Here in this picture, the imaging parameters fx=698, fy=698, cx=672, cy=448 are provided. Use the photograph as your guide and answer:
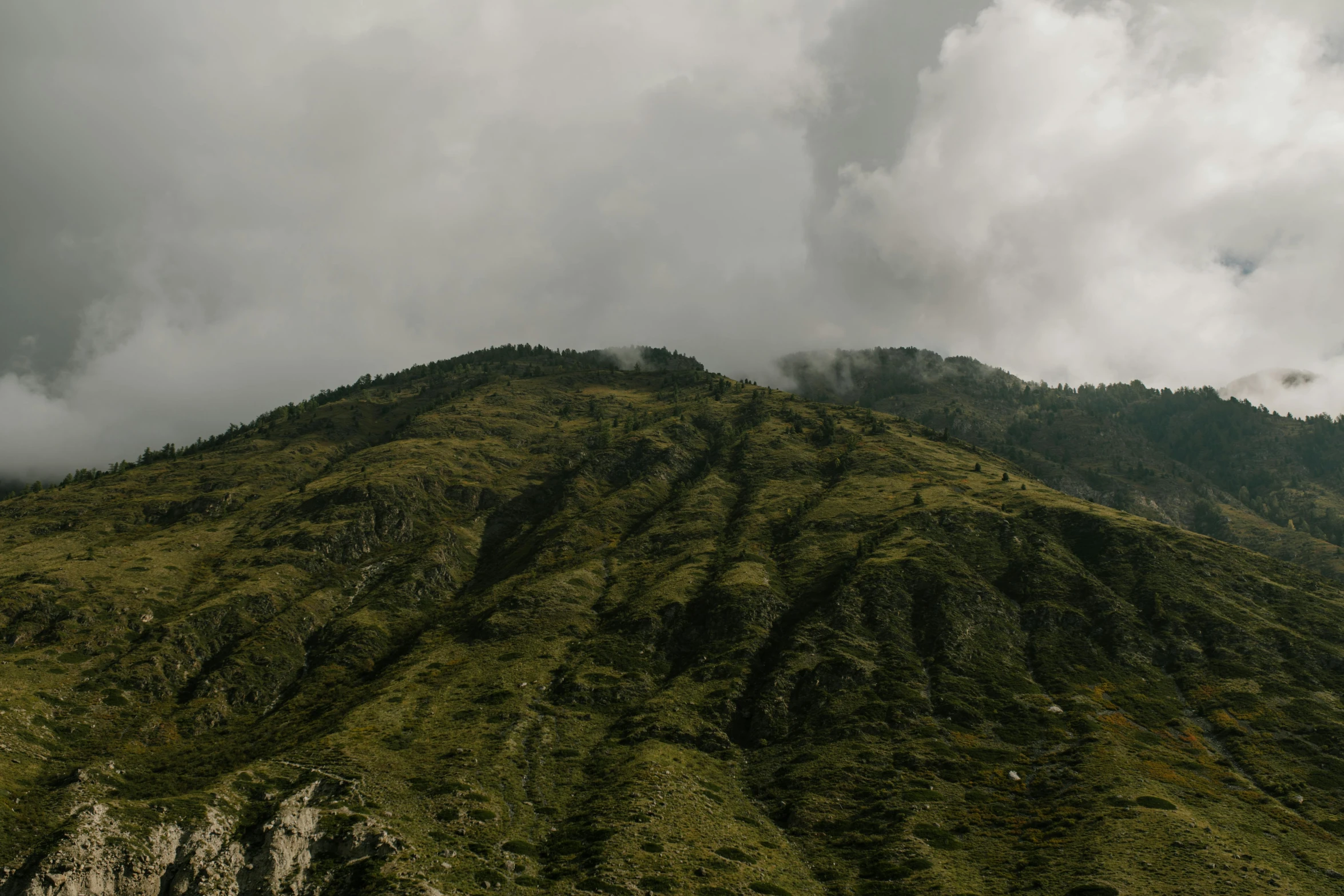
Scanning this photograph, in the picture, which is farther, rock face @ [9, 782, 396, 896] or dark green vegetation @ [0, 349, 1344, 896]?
dark green vegetation @ [0, 349, 1344, 896]

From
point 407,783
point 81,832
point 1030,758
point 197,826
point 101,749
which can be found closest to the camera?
point 81,832

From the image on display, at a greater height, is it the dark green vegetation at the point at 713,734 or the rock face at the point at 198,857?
the dark green vegetation at the point at 713,734

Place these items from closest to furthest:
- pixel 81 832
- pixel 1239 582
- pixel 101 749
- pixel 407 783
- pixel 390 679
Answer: pixel 81 832
pixel 407 783
pixel 101 749
pixel 390 679
pixel 1239 582

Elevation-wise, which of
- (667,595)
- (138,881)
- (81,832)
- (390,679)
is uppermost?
(667,595)

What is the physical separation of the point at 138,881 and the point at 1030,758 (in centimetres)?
12683

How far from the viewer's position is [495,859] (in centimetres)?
8562

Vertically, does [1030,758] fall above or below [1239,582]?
below

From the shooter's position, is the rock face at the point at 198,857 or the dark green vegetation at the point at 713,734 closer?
the rock face at the point at 198,857

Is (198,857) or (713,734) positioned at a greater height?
(713,734)

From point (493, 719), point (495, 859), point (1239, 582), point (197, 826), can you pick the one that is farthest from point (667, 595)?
point (1239, 582)

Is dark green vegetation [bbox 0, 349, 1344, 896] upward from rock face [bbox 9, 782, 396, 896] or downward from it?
upward

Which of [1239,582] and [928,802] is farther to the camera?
[1239,582]

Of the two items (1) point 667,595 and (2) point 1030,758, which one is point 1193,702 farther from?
(1) point 667,595

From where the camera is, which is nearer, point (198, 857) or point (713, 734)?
point (198, 857)
